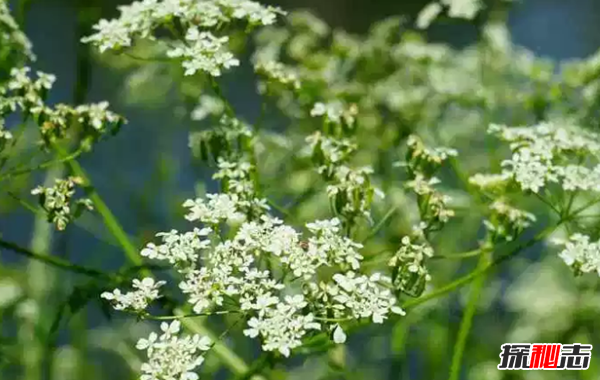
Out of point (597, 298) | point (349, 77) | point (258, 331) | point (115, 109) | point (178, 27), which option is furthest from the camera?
point (115, 109)

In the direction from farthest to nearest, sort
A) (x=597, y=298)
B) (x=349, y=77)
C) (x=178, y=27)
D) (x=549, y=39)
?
(x=549, y=39) → (x=349, y=77) → (x=597, y=298) → (x=178, y=27)

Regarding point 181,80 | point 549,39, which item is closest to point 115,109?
point 181,80

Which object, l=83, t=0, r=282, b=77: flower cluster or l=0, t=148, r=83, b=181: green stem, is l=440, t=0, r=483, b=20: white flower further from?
l=0, t=148, r=83, b=181: green stem

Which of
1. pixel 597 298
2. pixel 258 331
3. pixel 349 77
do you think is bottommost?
pixel 258 331

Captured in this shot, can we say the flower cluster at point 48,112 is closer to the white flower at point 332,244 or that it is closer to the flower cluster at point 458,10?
the white flower at point 332,244

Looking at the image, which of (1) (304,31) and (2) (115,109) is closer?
(1) (304,31)

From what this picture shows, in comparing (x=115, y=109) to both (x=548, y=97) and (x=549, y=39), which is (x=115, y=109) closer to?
(x=548, y=97)
